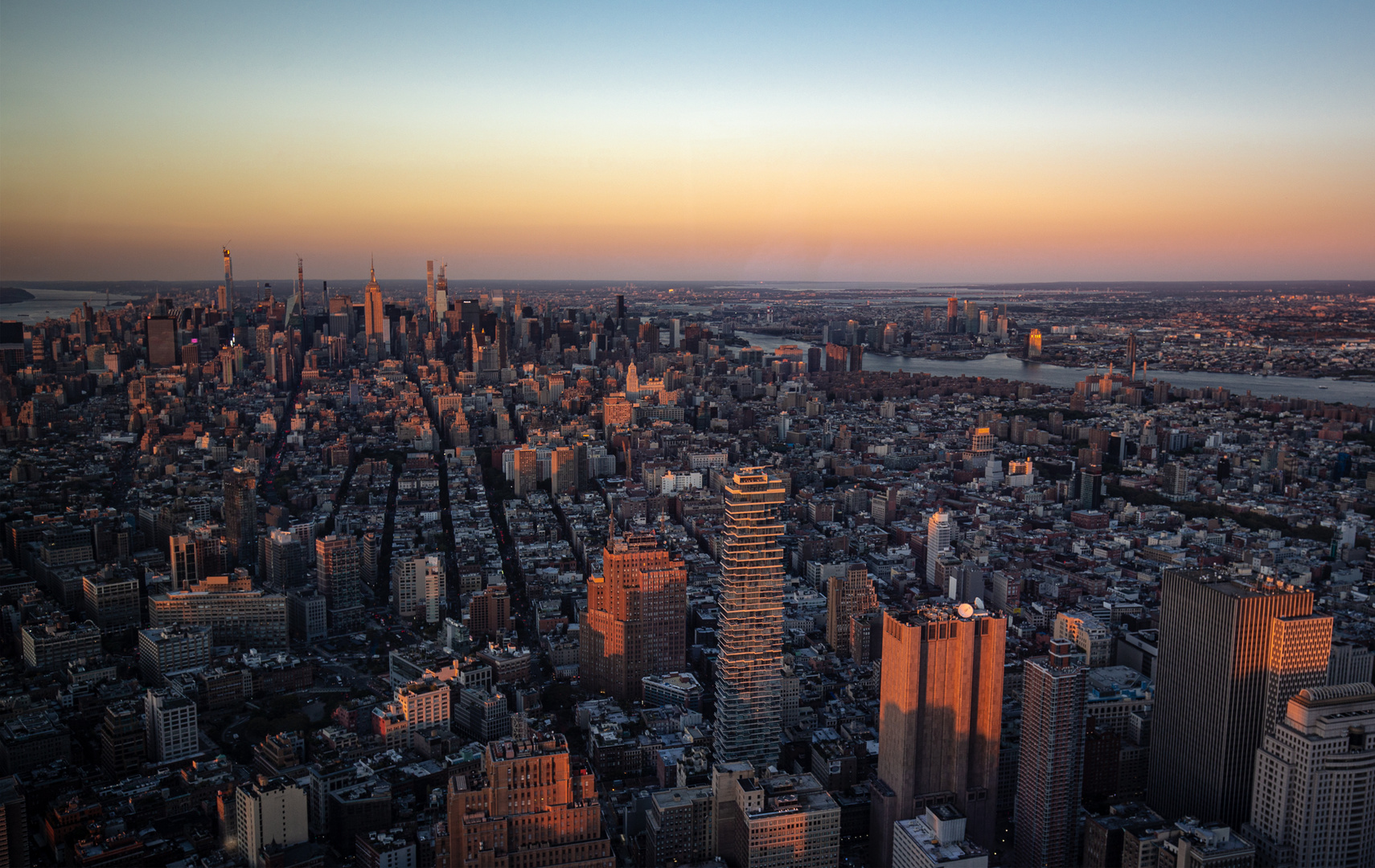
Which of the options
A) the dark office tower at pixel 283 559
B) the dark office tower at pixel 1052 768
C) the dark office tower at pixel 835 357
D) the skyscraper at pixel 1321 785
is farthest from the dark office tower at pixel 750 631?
the dark office tower at pixel 835 357

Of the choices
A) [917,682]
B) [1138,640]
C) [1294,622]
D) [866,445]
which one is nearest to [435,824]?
[917,682]

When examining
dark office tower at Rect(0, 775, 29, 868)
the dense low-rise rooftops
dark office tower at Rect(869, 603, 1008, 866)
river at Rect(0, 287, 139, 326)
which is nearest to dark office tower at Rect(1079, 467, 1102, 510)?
dark office tower at Rect(869, 603, 1008, 866)

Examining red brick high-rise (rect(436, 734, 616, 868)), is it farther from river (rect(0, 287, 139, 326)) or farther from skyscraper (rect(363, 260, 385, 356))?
skyscraper (rect(363, 260, 385, 356))

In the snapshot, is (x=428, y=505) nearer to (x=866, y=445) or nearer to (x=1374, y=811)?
(x=866, y=445)

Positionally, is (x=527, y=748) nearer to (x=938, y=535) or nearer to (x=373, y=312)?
(x=938, y=535)

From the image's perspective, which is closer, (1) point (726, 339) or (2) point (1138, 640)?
(2) point (1138, 640)

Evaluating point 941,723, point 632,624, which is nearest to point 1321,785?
point 941,723

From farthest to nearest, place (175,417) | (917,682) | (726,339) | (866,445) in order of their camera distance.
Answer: (726,339)
(866,445)
(175,417)
(917,682)

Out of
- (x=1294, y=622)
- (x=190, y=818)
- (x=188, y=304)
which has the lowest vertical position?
(x=190, y=818)
